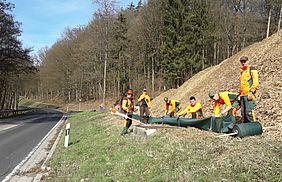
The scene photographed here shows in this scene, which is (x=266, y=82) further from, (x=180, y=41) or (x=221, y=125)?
(x=180, y=41)

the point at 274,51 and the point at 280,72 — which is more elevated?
the point at 274,51

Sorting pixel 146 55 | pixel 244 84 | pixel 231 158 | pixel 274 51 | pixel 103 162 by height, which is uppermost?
pixel 146 55

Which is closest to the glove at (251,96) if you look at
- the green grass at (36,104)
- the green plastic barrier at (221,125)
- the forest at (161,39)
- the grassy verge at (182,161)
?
the green plastic barrier at (221,125)

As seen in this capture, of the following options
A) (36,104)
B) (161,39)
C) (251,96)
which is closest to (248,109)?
(251,96)

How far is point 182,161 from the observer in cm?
590

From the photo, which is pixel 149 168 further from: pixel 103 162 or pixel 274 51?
pixel 274 51

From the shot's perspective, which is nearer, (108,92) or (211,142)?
(211,142)

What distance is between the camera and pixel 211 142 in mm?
6590

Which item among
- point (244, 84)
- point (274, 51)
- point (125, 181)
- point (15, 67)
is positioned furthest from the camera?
point (15, 67)

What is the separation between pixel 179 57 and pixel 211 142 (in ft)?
93.3

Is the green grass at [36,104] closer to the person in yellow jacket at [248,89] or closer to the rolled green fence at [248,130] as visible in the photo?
the person in yellow jacket at [248,89]

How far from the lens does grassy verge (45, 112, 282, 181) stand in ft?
15.9

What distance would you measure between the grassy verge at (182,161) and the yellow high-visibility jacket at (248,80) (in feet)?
4.14

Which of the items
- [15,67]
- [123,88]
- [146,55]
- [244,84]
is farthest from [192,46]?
[244,84]
